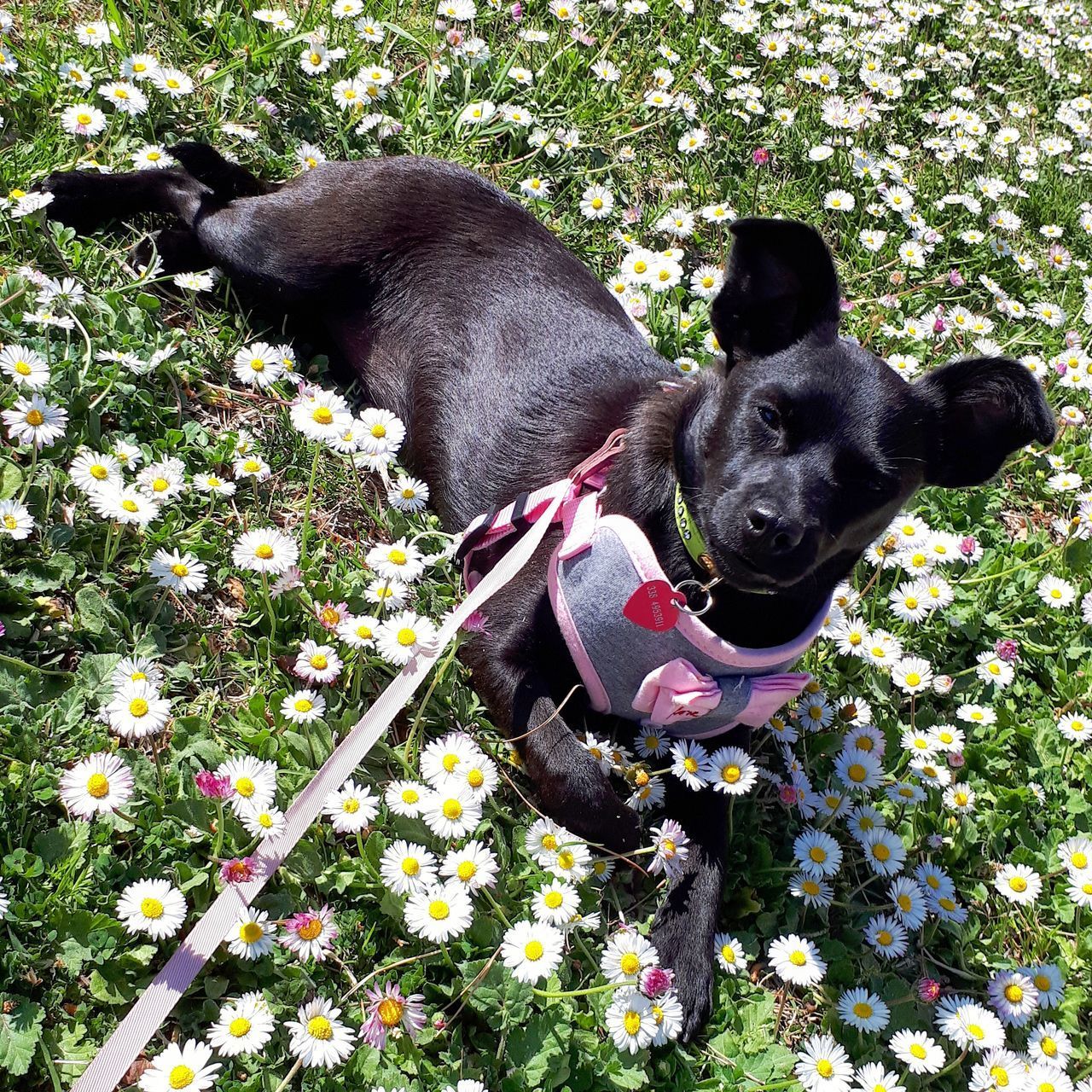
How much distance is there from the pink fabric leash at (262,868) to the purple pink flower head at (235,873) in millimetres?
22

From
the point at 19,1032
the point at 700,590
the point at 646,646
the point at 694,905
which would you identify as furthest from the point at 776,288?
the point at 19,1032

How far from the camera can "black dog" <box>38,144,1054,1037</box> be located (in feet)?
8.02

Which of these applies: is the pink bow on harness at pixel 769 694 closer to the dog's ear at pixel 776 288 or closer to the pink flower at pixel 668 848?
the pink flower at pixel 668 848

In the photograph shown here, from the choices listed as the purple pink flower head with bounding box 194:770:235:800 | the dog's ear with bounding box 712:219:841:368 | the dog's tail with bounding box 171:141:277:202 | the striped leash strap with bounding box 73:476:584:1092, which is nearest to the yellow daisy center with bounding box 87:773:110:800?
the purple pink flower head with bounding box 194:770:235:800

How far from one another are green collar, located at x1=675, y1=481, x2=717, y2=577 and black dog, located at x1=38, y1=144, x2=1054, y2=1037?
Result: 25 millimetres

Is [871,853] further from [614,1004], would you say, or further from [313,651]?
[313,651]

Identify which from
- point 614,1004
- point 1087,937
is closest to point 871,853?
point 1087,937

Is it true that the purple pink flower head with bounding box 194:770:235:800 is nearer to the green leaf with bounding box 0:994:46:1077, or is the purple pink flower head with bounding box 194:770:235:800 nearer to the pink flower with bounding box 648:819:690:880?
the green leaf with bounding box 0:994:46:1077

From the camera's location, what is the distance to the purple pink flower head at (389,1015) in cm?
190

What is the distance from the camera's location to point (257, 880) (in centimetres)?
194

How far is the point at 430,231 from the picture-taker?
10.9 ft

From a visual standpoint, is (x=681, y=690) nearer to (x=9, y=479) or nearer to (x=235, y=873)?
(x=235, y=873)

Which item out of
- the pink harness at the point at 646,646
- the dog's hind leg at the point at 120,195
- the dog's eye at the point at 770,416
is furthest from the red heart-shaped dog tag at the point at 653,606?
the dog's hind leg at the point at 120,195

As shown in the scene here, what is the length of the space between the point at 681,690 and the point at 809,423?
68 centimetres
